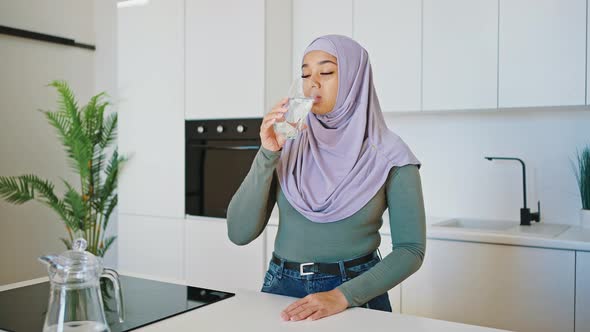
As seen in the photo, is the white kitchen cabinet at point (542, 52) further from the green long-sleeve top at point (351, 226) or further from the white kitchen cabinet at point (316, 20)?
the green long-sleeve top at point (351, 226)

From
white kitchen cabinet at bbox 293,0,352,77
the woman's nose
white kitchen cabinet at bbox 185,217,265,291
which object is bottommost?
white kitchen cabinet at bbox 185,217,265,291

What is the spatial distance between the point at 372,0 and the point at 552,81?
3.20 ft

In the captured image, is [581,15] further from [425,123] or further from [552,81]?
[425,123]

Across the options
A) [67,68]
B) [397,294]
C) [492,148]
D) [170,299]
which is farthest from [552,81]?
[67,68]

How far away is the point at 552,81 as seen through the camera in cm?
253

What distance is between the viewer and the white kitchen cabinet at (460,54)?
8.79 feet

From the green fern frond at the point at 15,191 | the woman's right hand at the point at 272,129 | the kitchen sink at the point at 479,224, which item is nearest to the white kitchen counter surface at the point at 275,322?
the woman's right hand at the point at 272,129

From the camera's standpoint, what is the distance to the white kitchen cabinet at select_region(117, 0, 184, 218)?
3.40m

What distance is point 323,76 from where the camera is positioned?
1.59 meters

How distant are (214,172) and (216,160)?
71 mm

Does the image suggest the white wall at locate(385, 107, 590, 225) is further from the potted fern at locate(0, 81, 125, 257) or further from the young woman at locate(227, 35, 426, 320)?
the potted fern at locate(0, 81, 125, 257)

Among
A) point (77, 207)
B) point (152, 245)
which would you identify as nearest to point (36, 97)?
point (77, 207)

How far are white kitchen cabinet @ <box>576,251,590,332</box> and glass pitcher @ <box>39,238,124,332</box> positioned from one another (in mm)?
1948

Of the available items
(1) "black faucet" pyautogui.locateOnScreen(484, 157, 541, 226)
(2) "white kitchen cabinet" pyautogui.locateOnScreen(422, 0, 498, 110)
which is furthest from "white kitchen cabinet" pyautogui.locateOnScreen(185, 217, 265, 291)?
(1) "black faucet" pyautogui.locateOnScreen(484, 157, 541, 226)
